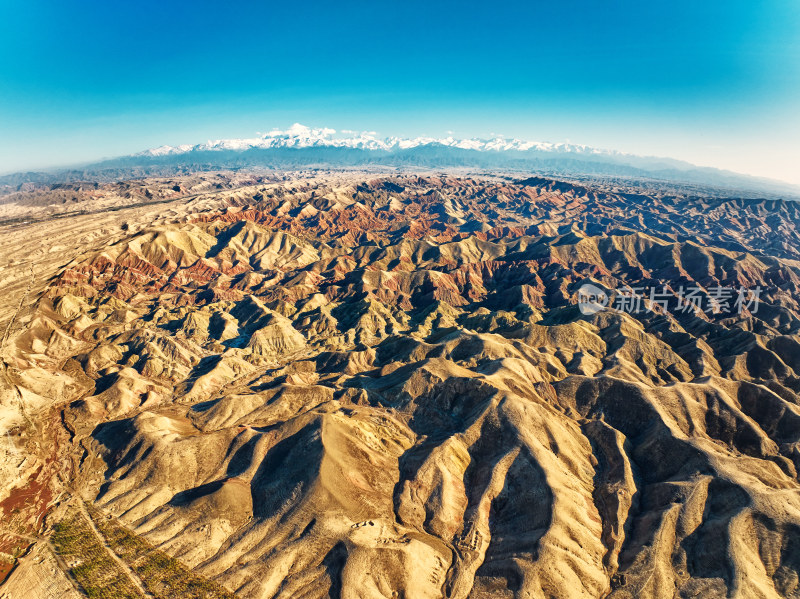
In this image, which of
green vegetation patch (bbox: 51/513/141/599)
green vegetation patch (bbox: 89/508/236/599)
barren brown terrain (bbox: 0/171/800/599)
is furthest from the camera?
barren brown terrain (bbox: 0/171/800/599)

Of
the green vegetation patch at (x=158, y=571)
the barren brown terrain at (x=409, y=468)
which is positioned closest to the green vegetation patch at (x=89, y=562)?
the barren brown terrain at (x=409, y=468)

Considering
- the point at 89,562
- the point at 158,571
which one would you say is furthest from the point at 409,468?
the point at 89,562

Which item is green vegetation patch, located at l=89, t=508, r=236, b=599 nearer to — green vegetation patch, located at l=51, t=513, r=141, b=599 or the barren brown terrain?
the barren brown terrain

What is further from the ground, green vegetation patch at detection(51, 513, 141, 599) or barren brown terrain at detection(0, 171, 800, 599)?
barren brown terrain at detection(0, 171, 800, 599)

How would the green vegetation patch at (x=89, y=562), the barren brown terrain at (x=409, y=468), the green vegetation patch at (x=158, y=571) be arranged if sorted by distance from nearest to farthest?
the green vegetation patch at (x=89, y=562)
the green vegetation patch at (x=158, y=571)
the barren brown terrain at (x=409, y=468)

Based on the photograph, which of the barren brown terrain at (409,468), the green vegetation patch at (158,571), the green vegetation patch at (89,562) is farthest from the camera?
the barren brown terrain at (409,468)

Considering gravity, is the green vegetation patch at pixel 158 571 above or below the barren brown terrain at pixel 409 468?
below

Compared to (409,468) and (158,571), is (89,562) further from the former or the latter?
(409,468)

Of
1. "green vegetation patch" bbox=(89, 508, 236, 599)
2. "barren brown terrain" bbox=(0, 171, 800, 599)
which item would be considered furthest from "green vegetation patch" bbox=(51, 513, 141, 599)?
"green vegetation patch" bbox=(89, 508, 236, 599)

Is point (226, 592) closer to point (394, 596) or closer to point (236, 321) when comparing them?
point (394, 596)

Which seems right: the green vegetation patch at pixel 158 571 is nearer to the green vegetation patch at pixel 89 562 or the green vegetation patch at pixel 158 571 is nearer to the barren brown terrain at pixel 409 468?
the barren brown terrain at pixel 409 468

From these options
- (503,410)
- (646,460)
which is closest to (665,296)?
(646,460)
